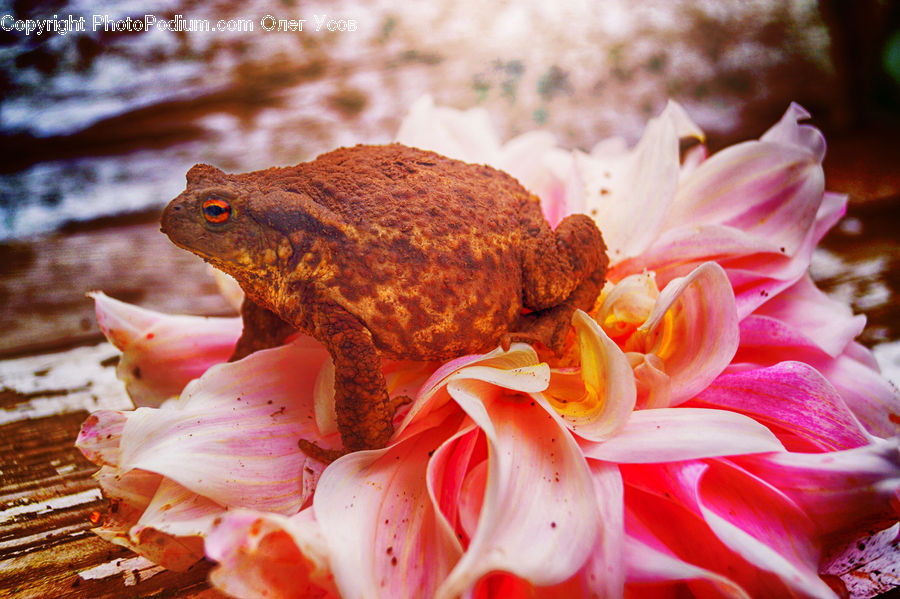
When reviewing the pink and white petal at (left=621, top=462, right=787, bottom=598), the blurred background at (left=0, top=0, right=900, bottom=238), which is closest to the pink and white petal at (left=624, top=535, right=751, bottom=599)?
the pink and white petal at (left=621, top=462, right=787, bottom=598)

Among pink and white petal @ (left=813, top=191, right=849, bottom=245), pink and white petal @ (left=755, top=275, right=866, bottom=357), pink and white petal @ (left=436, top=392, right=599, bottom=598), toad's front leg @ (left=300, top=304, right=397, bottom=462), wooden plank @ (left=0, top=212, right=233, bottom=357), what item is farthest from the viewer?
wooden plank @ (left=0, top=212, right=233, bottom=357)

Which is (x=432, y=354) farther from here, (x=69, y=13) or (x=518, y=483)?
(x=69, y=13)

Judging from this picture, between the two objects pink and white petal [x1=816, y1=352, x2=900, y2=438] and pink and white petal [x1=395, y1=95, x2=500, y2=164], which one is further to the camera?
pink and white petal [x1=395, y1=95, x2=500, y2=164]

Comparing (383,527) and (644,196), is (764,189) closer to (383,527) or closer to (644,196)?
(644,196)

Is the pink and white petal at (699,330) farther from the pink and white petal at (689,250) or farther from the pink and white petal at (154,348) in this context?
the pink and white petal at (154,348)

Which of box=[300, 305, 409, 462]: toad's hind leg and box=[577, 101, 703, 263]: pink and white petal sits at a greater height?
box=[577, 101, 703, 263]: pink and white petal

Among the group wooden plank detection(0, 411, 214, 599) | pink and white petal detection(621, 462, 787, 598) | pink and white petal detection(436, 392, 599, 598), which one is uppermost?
pink and white petal detection(436, 392, 599, 598)

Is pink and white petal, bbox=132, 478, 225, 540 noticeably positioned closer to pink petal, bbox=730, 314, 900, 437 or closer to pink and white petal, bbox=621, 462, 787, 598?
pink and white petal, bbox=621, 462, 787, 598
